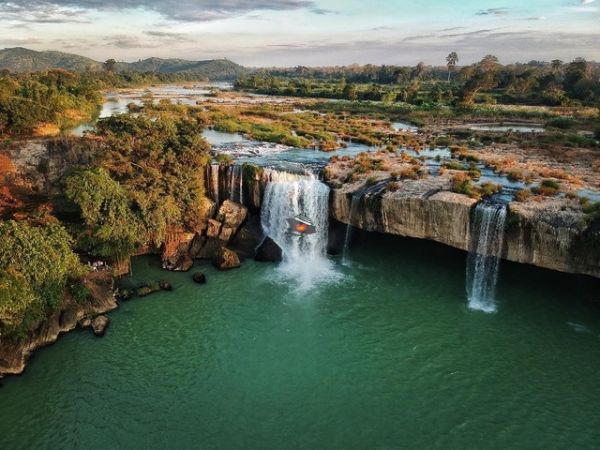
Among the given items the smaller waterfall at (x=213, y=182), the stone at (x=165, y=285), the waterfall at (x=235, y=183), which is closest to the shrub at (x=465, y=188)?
the waterfall at (x=235, y=183)

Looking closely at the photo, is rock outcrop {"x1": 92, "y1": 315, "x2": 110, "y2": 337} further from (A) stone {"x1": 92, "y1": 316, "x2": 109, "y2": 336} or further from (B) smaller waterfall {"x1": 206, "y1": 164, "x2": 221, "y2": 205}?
(B) smaller waterfall {"x1": 206, "y1": 164, "x2": 221, "y2": 205}

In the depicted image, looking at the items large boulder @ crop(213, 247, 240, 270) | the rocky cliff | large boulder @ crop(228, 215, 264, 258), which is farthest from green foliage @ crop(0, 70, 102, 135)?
the rocky cliff

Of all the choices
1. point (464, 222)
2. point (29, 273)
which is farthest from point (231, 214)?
point (464, 222)

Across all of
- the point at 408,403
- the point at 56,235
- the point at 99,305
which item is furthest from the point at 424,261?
the point at 56,235

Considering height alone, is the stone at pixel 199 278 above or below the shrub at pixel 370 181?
below

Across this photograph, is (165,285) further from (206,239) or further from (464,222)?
(464,222)

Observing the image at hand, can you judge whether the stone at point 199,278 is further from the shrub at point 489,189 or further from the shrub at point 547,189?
the shrub at point 547,189

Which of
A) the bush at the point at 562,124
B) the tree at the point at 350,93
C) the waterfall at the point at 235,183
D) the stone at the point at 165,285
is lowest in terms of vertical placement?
the stone at the point at 165,285

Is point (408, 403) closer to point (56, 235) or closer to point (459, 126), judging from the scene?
point (56, 235)
